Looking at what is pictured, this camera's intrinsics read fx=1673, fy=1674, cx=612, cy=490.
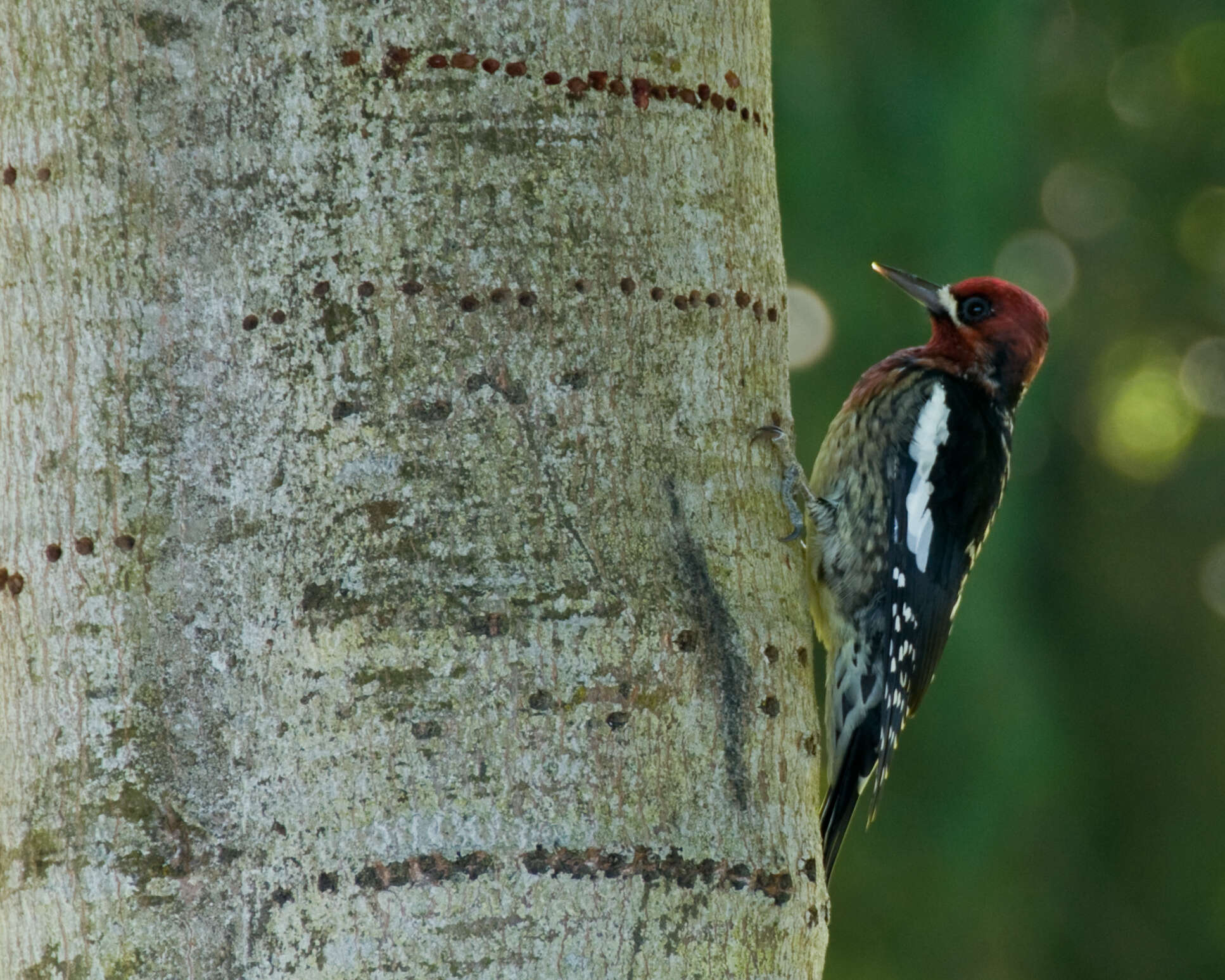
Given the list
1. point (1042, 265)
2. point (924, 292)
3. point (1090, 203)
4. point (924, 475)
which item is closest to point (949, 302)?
point (924, 292)

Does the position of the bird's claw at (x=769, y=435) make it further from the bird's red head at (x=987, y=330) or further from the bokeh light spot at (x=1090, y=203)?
the bokeh light spot at (x=1090, y=203)

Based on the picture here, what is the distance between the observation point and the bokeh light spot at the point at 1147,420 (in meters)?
8.16

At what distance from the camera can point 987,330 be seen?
401 centimetres

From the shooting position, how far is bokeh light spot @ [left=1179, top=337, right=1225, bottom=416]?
319 inches

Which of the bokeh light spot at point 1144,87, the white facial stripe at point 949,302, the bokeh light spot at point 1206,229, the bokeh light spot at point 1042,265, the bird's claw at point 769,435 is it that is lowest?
the bird's claw at point 769,435

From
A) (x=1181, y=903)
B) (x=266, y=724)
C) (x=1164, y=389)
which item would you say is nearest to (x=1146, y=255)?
(x=1164, y=389)

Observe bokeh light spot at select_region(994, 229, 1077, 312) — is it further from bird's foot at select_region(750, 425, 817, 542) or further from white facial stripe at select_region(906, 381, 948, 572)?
bird's foot at select_region(750, 425, 817, 542)

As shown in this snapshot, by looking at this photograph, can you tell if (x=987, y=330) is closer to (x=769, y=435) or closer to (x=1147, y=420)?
(x=769, y=435)

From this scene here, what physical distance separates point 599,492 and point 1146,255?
704 cm

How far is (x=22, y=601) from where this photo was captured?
1916mm

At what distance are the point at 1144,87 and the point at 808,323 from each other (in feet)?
10.4

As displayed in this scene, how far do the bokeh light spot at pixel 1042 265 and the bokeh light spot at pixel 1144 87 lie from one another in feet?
2.50

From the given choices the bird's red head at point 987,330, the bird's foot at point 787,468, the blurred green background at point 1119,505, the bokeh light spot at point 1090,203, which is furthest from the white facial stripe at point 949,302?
the bokeh light spot at point 1090,203

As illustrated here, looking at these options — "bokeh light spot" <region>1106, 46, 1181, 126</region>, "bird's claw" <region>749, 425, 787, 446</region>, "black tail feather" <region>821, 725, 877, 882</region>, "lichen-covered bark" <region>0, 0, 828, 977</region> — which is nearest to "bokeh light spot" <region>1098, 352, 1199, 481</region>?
"bokeh light spot" <region>1106, 46, 1181, 126</region>
